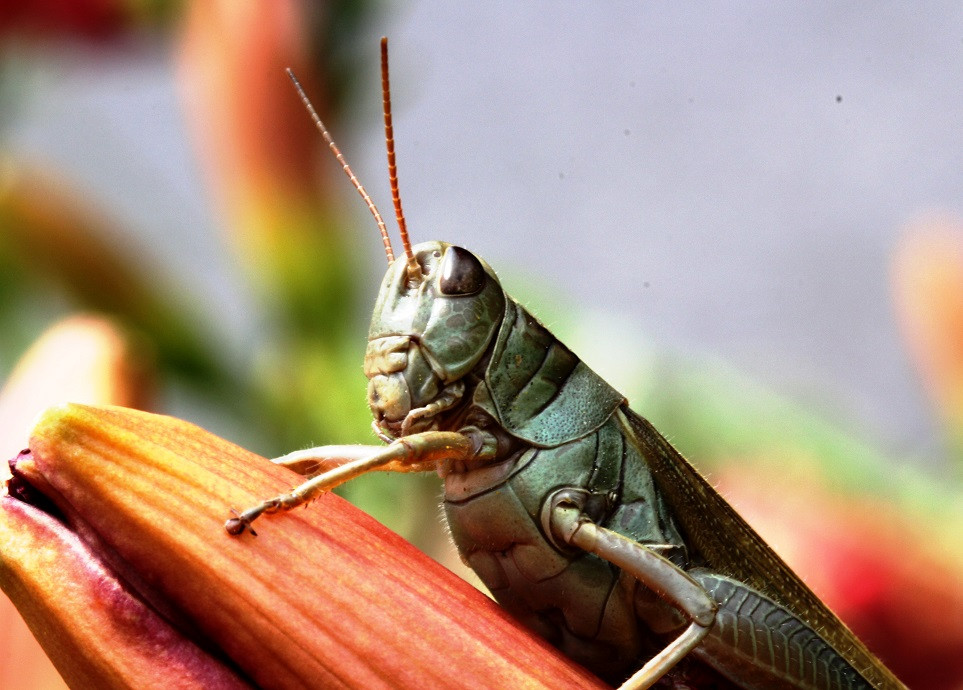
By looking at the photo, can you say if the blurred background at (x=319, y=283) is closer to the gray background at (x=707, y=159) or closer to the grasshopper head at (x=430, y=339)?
the gray background at (x=707, y=159)

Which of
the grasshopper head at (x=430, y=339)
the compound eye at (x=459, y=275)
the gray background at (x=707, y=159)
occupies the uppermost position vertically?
the gray background at (x=707, y=159)

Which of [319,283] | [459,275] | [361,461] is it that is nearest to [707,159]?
[319,283]

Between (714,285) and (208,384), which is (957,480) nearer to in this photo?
(208,384)

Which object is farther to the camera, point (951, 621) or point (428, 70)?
point (428, 70)

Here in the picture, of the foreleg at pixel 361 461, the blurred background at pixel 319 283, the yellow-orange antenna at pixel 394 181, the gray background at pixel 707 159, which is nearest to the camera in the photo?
the foreleg at pixel 361 461

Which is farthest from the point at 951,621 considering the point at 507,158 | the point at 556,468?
the point at 507,158

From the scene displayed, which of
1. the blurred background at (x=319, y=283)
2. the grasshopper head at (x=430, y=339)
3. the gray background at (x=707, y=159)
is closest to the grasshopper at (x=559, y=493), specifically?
the grasshopper head at (x=430, y=339)

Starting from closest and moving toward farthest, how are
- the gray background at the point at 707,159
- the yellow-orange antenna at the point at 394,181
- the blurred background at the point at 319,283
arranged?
the yellow-orange antenna at the point at 394,181, the blurred background at the point at 319,283, the gray background at the point at 707,159
